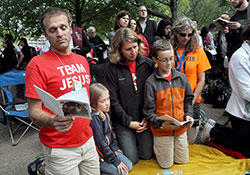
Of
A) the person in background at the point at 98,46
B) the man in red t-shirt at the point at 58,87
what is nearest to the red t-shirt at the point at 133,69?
the man in red t-shirt at the point at 58,87

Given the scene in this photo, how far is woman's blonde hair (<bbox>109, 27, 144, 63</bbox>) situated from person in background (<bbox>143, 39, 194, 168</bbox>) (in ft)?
0.79

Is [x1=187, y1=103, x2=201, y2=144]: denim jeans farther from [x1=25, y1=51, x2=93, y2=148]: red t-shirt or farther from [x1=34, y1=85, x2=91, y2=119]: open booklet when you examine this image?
[x1=34, y1=85, x2=91, y2=119]: open booklet

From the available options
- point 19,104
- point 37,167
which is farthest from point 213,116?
point 19,104

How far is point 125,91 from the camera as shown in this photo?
2.85 m

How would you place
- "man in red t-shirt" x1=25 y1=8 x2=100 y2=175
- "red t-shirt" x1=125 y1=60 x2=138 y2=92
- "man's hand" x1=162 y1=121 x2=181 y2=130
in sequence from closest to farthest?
"man in red t-shirt" x1=25 y1=8 x2=100 y2=175 → "man's hand" x1=162 y1=121 x2=181 y2=130 → "red t-shirt" x1=125 y1=60 x2=138 y2=92

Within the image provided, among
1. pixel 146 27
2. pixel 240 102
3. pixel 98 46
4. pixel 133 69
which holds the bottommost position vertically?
pixel 240 102

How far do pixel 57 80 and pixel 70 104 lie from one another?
43cm

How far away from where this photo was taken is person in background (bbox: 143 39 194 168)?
267 cm

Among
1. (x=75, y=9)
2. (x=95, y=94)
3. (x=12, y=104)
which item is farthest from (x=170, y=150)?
(x=75, y=9)

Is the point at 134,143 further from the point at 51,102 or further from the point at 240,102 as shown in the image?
the point at 51,102

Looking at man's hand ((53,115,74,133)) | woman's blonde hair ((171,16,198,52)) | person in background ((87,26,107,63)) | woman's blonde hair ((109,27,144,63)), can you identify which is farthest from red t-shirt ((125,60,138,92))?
person in background ((87,26,107,63))

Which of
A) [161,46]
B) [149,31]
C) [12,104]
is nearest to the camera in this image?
[161,46]

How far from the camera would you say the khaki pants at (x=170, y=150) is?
9.02 feet

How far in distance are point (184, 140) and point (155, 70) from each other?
1.03 metres
